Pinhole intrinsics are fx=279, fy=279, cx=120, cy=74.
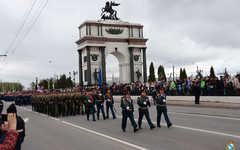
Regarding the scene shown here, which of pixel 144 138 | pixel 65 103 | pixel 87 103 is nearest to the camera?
pixel 144 138

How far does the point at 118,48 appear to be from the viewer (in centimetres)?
5400

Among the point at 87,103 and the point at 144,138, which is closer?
the point at 144,138

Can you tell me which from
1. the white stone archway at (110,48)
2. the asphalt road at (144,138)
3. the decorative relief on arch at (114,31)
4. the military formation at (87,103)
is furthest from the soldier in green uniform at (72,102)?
the decorative relief on arch at (114,31)

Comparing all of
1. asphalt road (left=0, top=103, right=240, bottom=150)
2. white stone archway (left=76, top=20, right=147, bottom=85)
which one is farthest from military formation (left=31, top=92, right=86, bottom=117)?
white stone archway (left=76, top=20, right=147, bottom=85)

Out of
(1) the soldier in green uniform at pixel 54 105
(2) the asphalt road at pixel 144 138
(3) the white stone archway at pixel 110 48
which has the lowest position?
(2) the asphalt road at pixel 144 138

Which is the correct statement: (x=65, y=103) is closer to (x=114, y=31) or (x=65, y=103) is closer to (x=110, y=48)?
(x=110, y=48)

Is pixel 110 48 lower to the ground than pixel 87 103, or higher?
higher

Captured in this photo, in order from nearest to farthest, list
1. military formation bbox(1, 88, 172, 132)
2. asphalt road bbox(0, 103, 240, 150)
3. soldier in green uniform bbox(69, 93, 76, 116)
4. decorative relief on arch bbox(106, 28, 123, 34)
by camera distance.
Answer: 1. asphalt road bbox(0, 103, 240, 150)
2. military formation bbox(1, 88, 172, 132)
3. soldier in green uniform bbox(69, 93, 76, 116)
4. decorative relief on arch bbox(106, 28, 123, 34)

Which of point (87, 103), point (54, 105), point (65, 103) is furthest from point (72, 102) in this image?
point (87, 103)

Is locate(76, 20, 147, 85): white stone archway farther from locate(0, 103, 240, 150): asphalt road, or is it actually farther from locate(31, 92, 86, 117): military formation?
locate(0, 103, 240, 150): asphalt road

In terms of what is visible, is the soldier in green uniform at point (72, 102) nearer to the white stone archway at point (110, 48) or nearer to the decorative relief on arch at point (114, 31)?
the white stone archway at point (110, 48)

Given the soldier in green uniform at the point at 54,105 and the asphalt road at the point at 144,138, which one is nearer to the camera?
the asphalt road at the point at 144,138

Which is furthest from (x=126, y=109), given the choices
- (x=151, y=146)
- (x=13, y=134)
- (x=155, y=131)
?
(x=13, y=134)

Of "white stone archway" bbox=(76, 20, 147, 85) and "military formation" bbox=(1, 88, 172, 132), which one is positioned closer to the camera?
"military formation" bbox=(1, 88, 172, 132)
